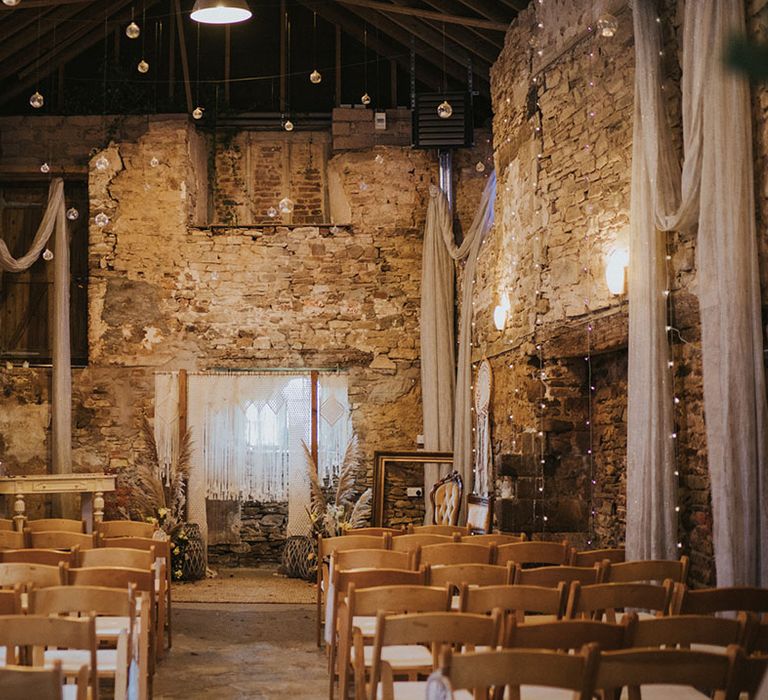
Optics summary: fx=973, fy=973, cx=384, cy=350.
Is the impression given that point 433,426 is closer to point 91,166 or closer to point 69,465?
point 69,465

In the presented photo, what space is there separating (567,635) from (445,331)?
818cm

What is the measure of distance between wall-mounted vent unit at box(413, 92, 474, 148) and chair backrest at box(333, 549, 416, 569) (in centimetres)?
672

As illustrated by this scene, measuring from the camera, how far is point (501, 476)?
8.51 m

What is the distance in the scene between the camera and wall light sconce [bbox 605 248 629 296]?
6875 millimetres

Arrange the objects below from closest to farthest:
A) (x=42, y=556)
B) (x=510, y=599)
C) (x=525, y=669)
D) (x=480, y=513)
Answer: (x=525, y=669) < (x=510, y=599) < (x=42, y=556) < (x=480, y=513)

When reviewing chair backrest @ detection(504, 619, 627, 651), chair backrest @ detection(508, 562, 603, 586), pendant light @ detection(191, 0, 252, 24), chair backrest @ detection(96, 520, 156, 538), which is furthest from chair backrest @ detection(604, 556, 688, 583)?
pendant light @ detection(191, 0, 252, 24)

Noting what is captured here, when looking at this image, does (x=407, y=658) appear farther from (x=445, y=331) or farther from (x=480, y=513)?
(x=445, y=331)

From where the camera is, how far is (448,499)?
909cm

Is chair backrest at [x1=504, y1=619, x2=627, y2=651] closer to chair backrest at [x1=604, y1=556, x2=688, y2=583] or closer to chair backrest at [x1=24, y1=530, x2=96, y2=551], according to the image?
chair backrest at [x1=604, y1=556, x2=688, y2=583]

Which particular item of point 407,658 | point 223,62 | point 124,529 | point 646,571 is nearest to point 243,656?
point 124,529

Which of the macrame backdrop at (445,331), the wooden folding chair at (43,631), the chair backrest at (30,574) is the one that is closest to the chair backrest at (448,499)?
the macrame backdrop at (445,331)

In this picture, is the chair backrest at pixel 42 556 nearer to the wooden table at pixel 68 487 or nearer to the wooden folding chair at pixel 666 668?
the wooden folding chair at pixel 666 668

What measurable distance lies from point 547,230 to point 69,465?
237 inches

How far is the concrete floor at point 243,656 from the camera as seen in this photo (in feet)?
17.6
